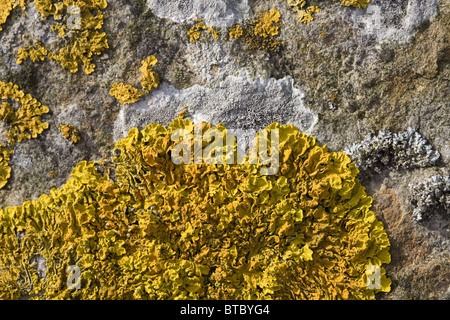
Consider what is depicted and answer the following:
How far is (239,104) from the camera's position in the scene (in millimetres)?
3186

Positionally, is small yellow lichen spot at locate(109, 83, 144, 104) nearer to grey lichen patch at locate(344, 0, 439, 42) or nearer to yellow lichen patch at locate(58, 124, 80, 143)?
yellow lichen patch at locate(58, 124, 80, 143)

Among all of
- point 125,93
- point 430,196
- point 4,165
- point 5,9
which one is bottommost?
point 430,196

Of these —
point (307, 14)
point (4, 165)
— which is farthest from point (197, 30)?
point (4, 165)

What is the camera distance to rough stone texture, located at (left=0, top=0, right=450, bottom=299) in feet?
10.2

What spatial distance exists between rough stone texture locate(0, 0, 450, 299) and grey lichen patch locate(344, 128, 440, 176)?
0.03 m

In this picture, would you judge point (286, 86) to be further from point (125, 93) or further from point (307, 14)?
point (125, 93)

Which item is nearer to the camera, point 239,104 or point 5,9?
point 239,104

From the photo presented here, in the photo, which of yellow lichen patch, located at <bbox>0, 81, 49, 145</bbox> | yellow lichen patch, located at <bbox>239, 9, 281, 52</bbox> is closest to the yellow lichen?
yellow lichen patch, located at <bbox>0, 81, 49, 145</bbox>

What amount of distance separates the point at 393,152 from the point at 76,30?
254cm

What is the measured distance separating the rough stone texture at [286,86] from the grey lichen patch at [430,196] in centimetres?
5

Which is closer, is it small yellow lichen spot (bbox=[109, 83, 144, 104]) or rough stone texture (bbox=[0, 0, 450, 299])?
rough stone texture (bbox=[0, 0, 450, 299])

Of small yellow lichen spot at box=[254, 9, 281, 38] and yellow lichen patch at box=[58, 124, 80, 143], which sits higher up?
small yellow lichen spot at box=[254, 9, 281, 38]

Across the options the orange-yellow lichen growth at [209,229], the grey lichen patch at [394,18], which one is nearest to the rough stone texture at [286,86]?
the grey lichen patch at [394,18]
